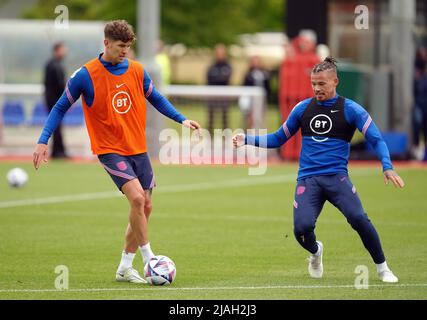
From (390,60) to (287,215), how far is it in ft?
36.2

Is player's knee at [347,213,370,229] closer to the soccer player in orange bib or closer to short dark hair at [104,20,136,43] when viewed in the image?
the soccer player in orange bib

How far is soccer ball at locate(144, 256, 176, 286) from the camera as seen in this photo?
364 inches

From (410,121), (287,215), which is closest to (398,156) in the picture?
(410,121)

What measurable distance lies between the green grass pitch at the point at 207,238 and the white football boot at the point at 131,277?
7.1 inches

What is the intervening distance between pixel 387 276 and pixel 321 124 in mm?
1498

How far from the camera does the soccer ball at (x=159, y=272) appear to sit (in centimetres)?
923

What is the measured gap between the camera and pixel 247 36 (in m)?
69.1

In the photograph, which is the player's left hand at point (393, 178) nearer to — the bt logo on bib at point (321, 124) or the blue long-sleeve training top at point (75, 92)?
the bt logo on bib at point (321, 124)

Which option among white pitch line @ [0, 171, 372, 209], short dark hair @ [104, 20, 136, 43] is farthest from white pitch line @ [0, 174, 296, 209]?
short dark hair @ [104, 20, 136, 43]

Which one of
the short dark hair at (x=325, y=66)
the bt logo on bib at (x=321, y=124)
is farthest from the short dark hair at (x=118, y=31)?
the bt logo on bib at (x=321, y=124)

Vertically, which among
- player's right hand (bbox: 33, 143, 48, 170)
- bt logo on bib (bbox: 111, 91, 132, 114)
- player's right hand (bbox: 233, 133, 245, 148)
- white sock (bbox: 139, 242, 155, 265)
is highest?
bt logo on bib (bbox: 111, 91, 132, 114)

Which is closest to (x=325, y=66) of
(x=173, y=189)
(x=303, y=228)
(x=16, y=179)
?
(x=303, y=228)

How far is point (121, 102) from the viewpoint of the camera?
945 cm

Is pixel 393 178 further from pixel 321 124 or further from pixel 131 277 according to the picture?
pixel 131 277
